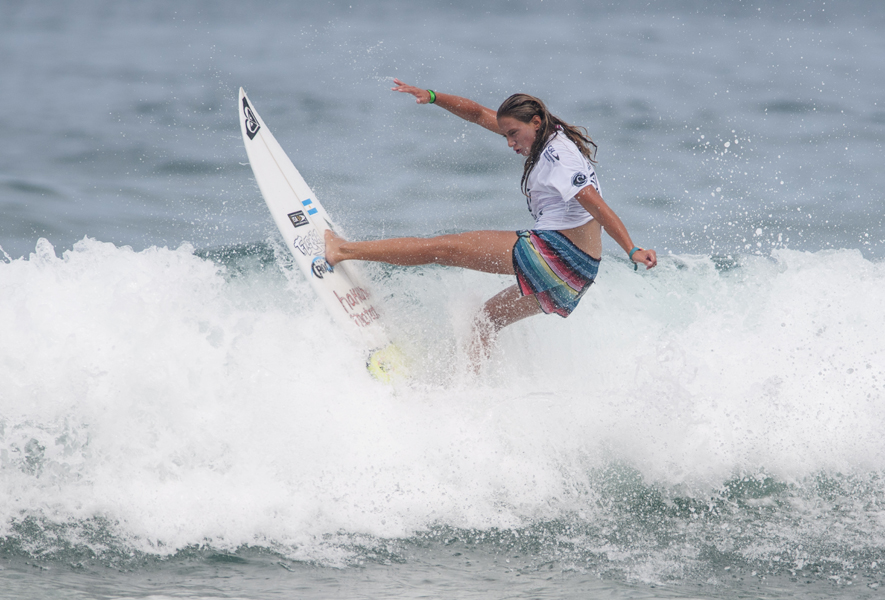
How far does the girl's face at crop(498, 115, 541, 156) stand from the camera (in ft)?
15.5

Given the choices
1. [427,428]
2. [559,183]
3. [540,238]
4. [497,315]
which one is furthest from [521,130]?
[427,428]

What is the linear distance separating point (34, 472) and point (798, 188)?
11627 millimetres

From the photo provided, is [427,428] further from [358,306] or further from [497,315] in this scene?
[358,306]

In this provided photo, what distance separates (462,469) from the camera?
480 cm

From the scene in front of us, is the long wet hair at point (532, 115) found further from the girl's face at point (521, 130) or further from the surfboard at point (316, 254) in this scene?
the surfboard at point (316, 254)

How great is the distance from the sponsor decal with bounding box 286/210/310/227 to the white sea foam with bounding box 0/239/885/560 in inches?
15.6

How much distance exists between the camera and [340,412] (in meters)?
4.98

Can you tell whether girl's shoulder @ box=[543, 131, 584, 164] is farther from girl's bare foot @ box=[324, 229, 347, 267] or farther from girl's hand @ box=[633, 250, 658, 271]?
Result: girl's bare foot @ box=[324, 229, 347, 267]

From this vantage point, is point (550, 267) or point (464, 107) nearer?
point (550, 267)

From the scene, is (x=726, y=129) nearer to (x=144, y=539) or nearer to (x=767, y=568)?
(x=767, y=568)

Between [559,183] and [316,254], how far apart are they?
1.89 meters

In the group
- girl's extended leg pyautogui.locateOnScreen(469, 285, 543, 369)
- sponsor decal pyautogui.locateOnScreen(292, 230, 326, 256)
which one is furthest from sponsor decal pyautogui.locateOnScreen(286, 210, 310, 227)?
girl's extended leg pyautogui.locateOnScreen(469, 285, 543, 369)

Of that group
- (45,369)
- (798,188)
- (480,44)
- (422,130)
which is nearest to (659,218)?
(798,188)

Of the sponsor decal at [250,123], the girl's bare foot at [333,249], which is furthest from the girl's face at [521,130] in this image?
the sponsor decal at [250,123]
